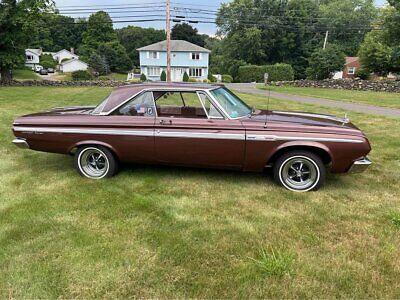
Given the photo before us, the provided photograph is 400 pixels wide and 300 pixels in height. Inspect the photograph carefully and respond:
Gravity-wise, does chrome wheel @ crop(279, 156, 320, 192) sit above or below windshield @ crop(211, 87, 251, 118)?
below

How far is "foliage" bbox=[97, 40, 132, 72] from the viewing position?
67.6 m

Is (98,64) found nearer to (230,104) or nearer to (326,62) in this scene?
(326,62)

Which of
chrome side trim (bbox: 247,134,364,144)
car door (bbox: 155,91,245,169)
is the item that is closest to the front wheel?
chrome side trim (bbox: 247,134,364,144)

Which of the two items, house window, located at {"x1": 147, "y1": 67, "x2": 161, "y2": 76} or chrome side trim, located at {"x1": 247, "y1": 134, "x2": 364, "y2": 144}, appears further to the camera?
house window, located at {"x1": 147, "y1": 67, "x2": 161, "y2": 76}

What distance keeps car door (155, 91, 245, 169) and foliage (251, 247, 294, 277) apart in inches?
71.0

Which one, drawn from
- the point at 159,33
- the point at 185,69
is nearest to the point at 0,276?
the point at 185,69

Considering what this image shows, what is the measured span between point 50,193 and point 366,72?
4440 cm

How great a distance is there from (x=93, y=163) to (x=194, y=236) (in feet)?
8.13

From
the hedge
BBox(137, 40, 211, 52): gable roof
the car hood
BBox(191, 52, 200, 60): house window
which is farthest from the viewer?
BBox(191, 52, 200, 60): house window

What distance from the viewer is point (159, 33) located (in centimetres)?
9556

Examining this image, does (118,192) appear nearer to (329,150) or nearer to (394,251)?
(329,150)

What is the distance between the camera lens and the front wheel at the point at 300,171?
469cm

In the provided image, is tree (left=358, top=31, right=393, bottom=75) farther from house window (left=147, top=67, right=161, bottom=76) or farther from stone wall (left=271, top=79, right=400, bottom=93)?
house window (left=147, top=67, right=161, bottom=76)

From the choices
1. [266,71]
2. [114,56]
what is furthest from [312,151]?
[114,56]
